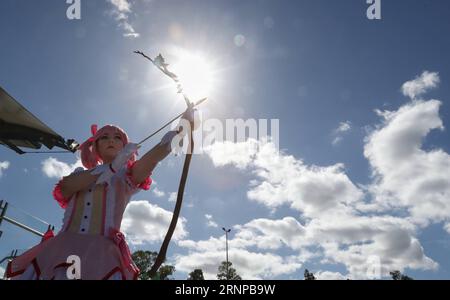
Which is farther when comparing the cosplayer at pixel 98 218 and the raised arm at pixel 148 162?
the raised arm at pixel 148 162

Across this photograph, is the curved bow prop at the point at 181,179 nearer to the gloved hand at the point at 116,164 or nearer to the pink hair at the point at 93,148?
the gloved hand at the point at 116,164

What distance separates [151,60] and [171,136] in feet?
2.55

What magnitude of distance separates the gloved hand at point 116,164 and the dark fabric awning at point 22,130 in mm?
6335

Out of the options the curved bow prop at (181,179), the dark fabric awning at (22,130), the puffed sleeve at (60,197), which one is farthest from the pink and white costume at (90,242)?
the dark fabric awning at (22,130)

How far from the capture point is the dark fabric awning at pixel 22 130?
8508mm

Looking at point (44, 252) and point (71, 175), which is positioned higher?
point (71, 175)

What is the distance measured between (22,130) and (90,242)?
26.2 ft

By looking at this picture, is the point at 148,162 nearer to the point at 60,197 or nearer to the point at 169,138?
the point at 169,138

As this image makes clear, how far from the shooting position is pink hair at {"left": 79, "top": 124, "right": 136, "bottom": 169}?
335 cm

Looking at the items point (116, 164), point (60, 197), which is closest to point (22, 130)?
point (60, 197)
